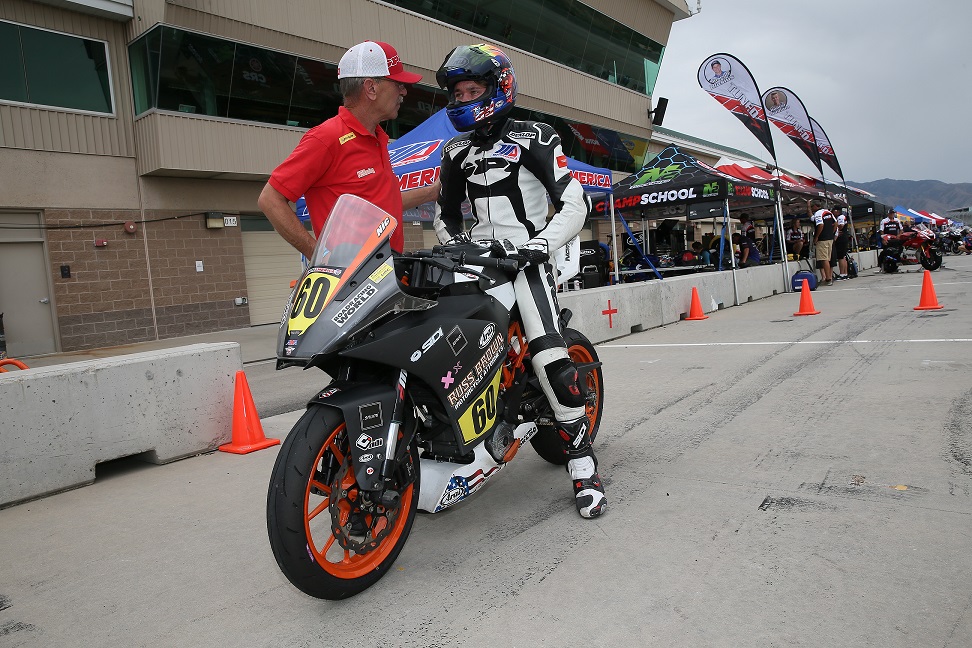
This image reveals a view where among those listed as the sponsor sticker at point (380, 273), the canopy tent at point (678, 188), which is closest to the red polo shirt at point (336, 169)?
the sponsor sticker at point (380, 273)

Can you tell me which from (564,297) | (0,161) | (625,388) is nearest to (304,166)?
(625,388)

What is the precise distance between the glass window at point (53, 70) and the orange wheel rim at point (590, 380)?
14.9m

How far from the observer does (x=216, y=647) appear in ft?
7.69

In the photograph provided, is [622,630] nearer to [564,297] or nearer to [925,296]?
[564,297]

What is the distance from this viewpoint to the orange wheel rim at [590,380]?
3.95 m

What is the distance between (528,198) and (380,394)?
55.3 inches

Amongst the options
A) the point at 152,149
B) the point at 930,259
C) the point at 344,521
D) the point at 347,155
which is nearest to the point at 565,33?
the point at 930,259

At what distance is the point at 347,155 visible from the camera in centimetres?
355

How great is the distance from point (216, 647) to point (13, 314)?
14864 mm

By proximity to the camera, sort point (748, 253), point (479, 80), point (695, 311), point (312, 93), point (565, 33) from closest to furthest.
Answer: point (479, 80) < point (695, 311) < point (312, 93) < point (748, 253) < point (565, 33)

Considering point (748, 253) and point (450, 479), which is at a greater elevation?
point (748, 253)

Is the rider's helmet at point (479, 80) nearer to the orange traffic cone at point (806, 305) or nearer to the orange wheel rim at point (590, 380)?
the orange wheel rim at point (590, 380)

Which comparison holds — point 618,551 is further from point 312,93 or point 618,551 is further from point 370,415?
point 312,93

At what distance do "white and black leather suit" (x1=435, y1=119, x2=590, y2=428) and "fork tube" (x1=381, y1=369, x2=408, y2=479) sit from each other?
912 mm
